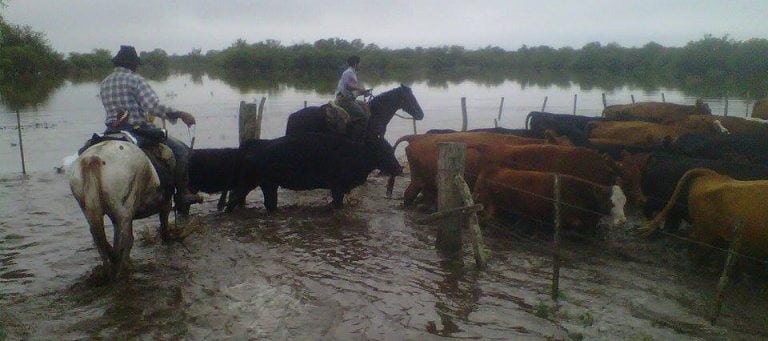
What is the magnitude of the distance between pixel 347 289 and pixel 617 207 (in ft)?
12.4

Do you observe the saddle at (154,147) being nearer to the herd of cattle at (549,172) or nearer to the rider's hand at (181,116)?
the rider's hand at (181,116)

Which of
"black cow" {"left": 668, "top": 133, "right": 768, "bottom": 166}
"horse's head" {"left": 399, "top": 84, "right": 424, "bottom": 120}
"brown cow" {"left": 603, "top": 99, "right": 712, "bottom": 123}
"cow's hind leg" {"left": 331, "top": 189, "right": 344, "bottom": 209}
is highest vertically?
"horse's head" {"left": 399, "top": 84, "right": 424, "bottom": 120}

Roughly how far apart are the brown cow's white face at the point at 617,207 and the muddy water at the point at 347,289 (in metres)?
0.34

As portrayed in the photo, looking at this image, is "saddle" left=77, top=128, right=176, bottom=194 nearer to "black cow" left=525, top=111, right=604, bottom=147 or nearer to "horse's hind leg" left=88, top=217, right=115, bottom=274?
"horse's hind leg" left=88, top=217, right=115, bottom=274

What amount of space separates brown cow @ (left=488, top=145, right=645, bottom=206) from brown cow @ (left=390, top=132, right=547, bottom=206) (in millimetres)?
430

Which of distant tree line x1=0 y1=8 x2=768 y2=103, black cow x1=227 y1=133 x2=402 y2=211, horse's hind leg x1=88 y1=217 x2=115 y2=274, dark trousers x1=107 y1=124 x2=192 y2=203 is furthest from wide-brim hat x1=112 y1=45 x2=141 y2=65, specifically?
distant tree line x1=0 y1=8 x2=768 y2=103

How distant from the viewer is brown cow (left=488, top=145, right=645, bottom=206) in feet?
28.6

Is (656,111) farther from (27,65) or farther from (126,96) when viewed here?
(27,65)

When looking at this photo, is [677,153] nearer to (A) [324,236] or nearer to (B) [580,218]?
(B) [580,218]

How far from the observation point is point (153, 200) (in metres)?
7.08

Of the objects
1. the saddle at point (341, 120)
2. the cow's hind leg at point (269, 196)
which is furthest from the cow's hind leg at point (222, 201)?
the saddle at point (341, 120)

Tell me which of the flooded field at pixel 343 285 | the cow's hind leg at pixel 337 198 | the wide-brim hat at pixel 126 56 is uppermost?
the wide-brim hat at pixel 126 56

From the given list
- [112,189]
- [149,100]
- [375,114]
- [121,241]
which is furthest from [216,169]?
[375,114]

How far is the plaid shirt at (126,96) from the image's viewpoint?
22.7 ft
